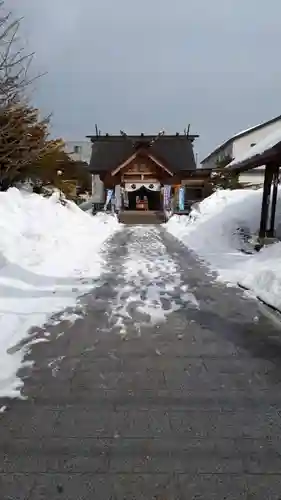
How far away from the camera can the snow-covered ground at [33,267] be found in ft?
14.8

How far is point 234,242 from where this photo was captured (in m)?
12.3

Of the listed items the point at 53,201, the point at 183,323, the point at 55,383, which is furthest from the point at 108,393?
the point at 53,201

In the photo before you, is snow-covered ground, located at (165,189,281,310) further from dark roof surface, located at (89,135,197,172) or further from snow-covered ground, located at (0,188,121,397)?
dark roof surface, located at (89,135,197,172)

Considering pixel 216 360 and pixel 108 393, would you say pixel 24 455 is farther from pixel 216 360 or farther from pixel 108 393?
pixel 216 360

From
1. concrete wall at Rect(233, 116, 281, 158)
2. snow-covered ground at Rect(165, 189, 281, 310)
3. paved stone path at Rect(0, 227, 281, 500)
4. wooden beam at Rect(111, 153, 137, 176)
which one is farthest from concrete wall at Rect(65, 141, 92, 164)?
paved stone path at Rect(0, 227, 281, 500)

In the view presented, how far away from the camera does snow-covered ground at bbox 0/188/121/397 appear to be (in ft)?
14.8

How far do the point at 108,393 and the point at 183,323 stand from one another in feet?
6.42

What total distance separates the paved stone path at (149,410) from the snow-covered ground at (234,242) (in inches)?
50.1

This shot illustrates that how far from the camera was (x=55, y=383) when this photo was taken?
3402mm

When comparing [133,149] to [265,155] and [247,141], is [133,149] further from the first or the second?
[265,155]

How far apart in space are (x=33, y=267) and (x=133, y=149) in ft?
69.5

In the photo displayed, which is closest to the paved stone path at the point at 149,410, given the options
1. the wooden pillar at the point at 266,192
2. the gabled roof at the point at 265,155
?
the gabled roof at the point at 265,155

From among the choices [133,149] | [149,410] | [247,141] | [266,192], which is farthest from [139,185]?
[149,410]

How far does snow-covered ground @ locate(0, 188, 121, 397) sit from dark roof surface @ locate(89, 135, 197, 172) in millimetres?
14882
